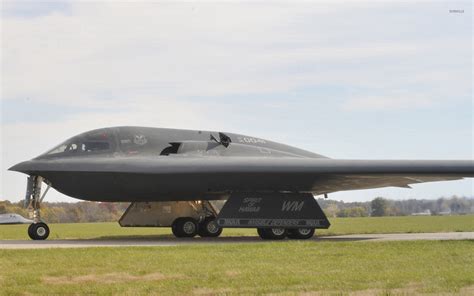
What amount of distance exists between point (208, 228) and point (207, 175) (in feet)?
12.6

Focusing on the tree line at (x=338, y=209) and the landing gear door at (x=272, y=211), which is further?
the tree line at (x=338, y=209)

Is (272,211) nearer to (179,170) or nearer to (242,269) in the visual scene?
(179,170)

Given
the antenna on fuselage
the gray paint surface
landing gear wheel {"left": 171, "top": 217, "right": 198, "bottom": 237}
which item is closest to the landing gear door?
the gray paint surface

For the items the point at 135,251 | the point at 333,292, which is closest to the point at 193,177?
the point at 135,251

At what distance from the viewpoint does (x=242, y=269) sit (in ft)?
45.0

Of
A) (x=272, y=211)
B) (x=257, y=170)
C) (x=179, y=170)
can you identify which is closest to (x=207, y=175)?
(x=179, y=170)

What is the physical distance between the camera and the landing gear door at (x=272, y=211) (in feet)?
76.5

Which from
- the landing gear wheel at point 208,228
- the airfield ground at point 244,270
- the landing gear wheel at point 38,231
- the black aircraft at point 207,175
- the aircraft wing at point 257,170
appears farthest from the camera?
the landing gear wheel at point 208,228

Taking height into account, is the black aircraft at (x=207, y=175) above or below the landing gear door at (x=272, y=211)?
above

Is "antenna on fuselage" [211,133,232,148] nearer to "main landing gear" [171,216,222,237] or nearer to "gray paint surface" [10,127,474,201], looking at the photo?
"gray paint surface" [10,127,474,201]

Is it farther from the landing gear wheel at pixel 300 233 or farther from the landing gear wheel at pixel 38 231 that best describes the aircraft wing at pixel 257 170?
the landing gear wheel at pixel 38 231

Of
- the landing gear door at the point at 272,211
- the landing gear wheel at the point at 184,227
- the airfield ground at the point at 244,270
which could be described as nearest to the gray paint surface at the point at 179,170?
the landing gear door at the point at 272,211

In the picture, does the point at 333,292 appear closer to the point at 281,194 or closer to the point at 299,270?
the point at 299,270

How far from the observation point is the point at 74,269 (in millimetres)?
13695
